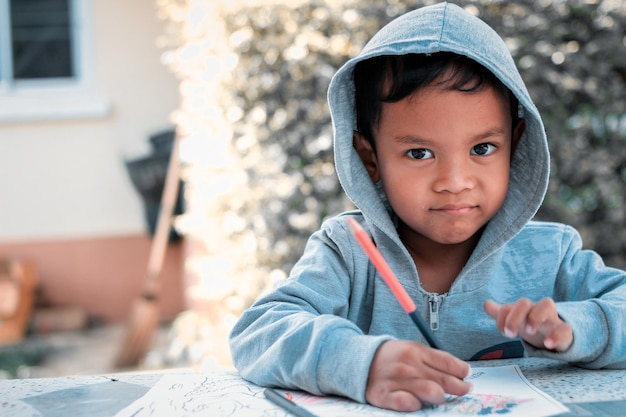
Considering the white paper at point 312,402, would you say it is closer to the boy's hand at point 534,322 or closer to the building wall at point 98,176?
the boy's hand at point 534,322

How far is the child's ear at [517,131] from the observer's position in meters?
Result: 1.66

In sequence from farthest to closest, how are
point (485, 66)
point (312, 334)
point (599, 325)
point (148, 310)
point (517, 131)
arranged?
point (148, 310), point (517, 131), point (485, 66), point (599, 325), point (312, 334)

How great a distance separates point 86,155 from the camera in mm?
6180

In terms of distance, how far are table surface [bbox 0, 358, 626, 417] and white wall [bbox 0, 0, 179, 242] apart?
4.88 m

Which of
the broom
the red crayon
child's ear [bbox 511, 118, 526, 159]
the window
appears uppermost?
the window

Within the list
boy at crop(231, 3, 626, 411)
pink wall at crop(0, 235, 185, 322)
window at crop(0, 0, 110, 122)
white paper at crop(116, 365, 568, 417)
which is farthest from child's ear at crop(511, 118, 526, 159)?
window at crop(0, 0, 110, 122)

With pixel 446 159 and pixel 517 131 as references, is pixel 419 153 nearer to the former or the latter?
pixel 446 159

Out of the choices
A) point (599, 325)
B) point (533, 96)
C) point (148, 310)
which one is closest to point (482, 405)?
point (599, 325)

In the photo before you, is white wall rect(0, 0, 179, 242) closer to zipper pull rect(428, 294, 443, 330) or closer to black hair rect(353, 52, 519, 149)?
black hair rect(353, 52, 519, 149)

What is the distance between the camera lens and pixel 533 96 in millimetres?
3404

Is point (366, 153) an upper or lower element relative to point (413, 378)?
upper

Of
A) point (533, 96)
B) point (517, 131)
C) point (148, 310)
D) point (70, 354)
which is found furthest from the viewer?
point (70, 354)

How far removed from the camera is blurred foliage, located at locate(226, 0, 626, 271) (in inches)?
135

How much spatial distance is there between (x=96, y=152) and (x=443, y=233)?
5.00 m
